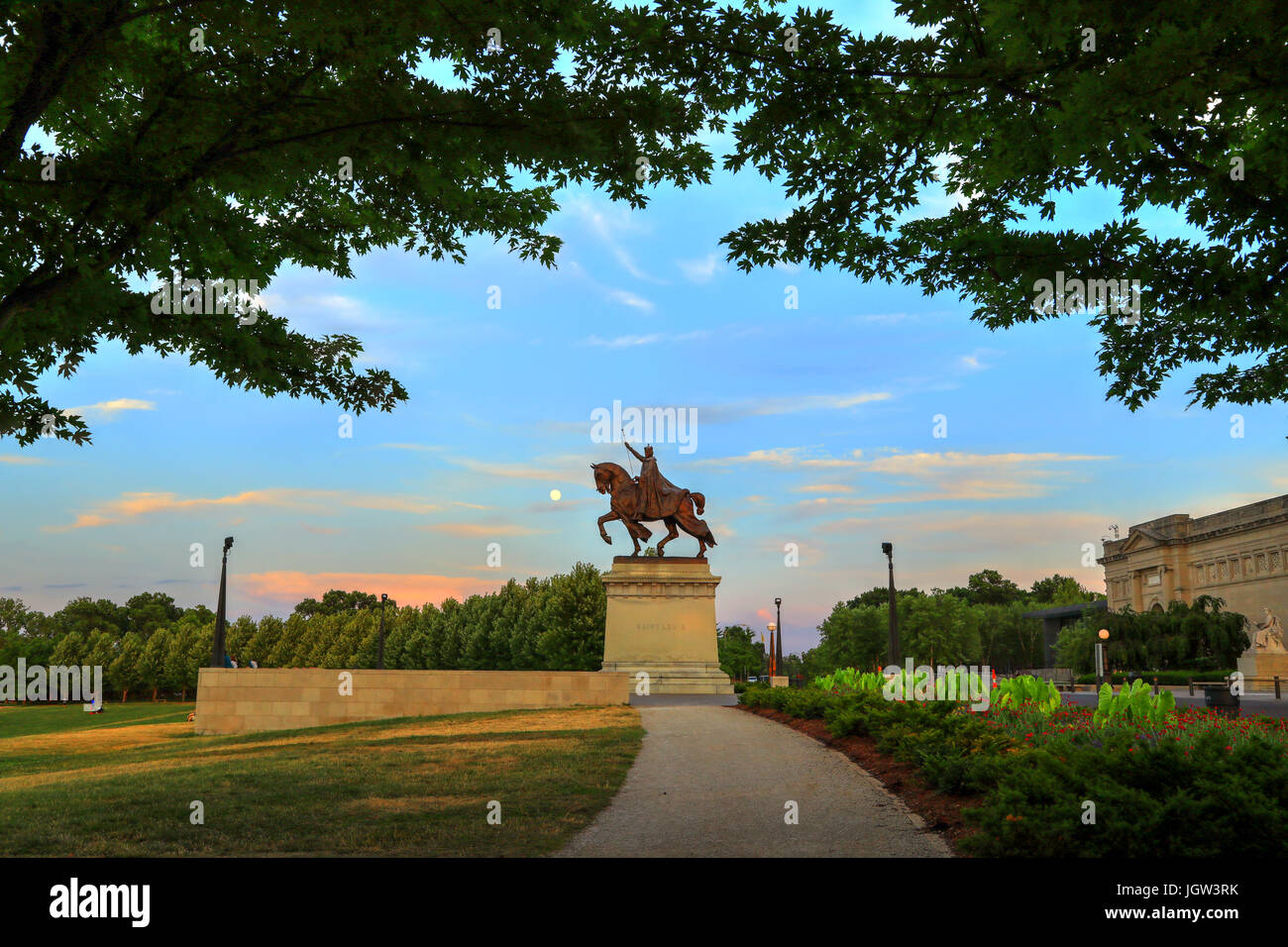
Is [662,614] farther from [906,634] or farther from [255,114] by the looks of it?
[906,634]

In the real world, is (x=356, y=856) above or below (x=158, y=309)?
below

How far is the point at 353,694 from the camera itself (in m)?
25.5

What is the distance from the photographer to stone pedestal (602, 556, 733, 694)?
35062 mm

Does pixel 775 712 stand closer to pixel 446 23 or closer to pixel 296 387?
pixel 296 387

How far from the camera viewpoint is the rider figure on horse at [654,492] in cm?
3619

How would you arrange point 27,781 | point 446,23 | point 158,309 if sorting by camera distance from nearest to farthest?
point 446,23, point 158,309, point 27,781

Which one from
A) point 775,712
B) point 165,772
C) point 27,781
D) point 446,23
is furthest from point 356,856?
point 775,712

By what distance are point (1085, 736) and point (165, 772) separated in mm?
13588

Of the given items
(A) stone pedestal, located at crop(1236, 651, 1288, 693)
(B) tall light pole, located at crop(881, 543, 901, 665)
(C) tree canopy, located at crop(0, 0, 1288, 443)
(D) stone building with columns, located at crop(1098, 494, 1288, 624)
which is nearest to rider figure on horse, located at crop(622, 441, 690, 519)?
(B) tall light pole, located at crop(881, 543, 901, 665)

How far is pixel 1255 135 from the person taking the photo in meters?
10.9
